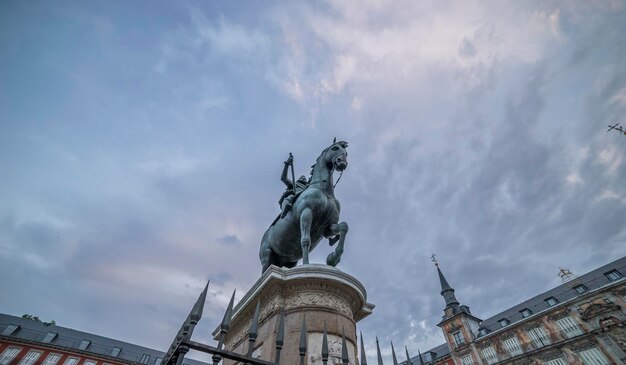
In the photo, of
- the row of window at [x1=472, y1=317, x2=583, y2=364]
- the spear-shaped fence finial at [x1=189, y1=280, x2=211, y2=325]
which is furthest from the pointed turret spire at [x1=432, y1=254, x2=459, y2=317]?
the spear-shaped fence finial at [x1=189, y1=280, x2=211, y2=325]

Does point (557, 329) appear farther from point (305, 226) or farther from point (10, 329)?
point (10, 329)

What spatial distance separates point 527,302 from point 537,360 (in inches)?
420

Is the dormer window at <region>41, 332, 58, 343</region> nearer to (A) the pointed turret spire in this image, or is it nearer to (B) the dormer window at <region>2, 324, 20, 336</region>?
(B) the dormer window at <region>2, 324, 20, 336</region>

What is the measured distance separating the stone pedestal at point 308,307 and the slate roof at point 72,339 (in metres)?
42.8

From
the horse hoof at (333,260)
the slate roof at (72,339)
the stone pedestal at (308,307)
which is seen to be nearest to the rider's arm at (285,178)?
the horse hoof at (333,260)

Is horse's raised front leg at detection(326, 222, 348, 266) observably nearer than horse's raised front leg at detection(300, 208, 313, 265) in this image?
No

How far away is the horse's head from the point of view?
576 centimetres

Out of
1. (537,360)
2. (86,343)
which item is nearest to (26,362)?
(86,343)

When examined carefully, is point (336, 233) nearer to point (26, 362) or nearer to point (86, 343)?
point (26, 362)

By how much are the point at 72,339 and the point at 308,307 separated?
1853 inches

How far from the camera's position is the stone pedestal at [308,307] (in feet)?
11.5

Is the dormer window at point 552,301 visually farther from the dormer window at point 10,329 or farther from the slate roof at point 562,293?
the dormer window at point 10,329

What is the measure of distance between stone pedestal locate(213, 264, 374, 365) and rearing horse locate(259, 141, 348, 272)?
797 millimetres

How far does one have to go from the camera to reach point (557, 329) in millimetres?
30000
